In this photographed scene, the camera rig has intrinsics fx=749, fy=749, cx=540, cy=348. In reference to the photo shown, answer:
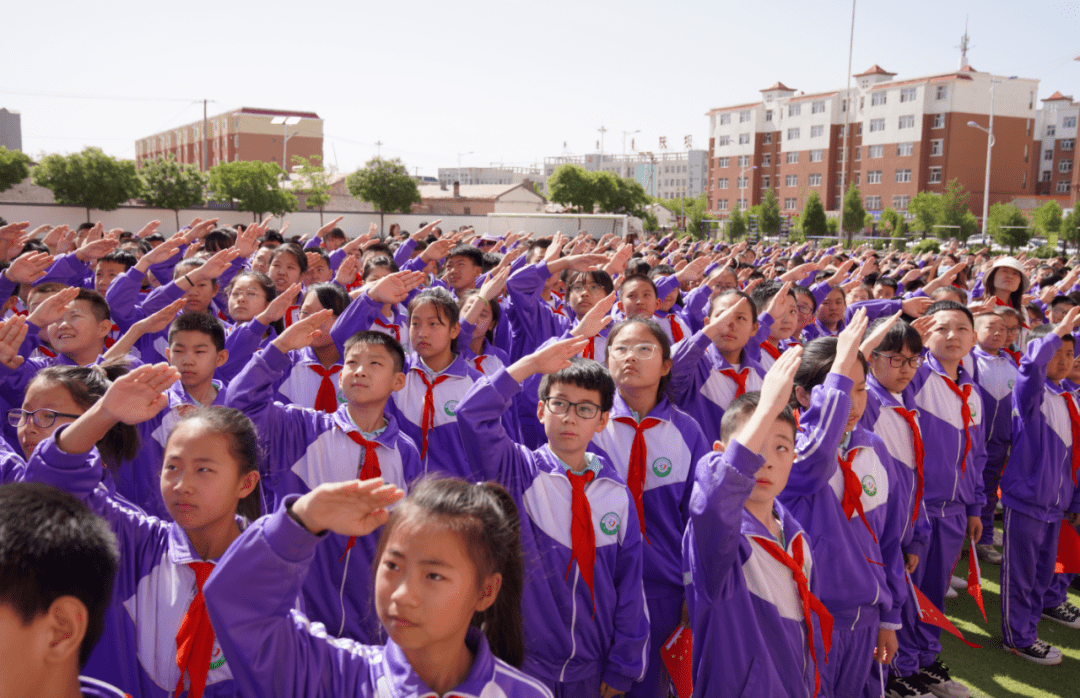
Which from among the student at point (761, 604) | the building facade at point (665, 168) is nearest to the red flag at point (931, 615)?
the student at point (761, 604)

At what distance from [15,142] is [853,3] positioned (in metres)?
51.2

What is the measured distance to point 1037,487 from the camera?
4.30m

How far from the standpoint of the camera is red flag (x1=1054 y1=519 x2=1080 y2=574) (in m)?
4.48

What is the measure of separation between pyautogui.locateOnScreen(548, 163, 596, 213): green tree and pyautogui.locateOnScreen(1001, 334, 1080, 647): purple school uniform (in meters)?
39.0

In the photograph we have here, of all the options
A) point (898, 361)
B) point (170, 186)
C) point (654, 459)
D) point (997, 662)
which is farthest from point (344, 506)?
point (170, 186)

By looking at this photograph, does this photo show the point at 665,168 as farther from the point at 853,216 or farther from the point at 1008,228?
the point at 1008,228

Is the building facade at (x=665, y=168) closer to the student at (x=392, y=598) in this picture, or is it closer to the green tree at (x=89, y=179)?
the green tree at (x=89, y=179)

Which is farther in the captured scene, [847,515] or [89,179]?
[89,179]

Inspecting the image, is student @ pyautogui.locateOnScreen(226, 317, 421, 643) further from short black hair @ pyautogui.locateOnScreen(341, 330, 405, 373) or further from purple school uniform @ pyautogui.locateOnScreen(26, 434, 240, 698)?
purple school uniform @ pyautogui.locateOnScreen(26, 434, 240, 698)

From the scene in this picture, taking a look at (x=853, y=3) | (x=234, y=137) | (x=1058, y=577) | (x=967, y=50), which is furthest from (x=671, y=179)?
(x=1058, y=577)

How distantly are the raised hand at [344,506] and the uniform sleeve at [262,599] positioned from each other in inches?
1.3

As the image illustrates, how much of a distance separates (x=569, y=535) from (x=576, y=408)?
18.3 inches

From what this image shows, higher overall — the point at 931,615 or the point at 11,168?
the point at 11,168

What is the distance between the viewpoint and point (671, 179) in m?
110
